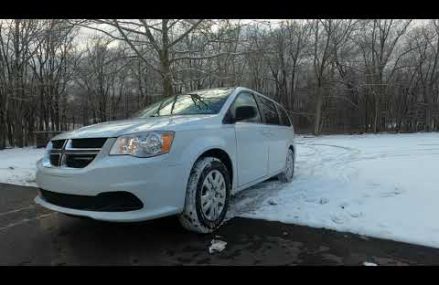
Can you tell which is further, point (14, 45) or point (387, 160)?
point (14, 45)

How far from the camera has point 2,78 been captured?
20.0 meters

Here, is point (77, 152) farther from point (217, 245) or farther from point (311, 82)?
point (311, 82)

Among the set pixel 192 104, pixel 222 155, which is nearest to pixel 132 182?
pixel 222 155

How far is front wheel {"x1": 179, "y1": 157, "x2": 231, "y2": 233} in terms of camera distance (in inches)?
135

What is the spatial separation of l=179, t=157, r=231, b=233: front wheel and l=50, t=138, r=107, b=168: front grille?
910 millimetres

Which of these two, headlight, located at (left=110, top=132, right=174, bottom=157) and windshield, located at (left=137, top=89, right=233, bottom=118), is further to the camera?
windshield, located at (left=137, top=89, right=233, bottom=118)

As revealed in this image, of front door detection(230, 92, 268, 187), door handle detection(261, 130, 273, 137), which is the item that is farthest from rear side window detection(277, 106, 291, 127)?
front door detection(230, 92, 268, 187)

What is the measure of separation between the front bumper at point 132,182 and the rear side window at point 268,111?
2366 mm

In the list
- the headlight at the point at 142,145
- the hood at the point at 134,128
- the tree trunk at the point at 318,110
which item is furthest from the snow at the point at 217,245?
the tree trunk at the point at 318,110

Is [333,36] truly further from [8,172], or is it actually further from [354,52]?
[8,172]

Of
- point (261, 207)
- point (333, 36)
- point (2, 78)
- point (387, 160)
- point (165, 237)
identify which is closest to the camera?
point (165, 237)

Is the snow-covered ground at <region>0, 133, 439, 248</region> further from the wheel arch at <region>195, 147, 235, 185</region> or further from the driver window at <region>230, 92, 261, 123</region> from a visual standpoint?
the driver window at <region>230, 92, 261, 123</region>

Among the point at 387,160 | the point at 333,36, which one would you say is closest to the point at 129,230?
the point at 387,160
